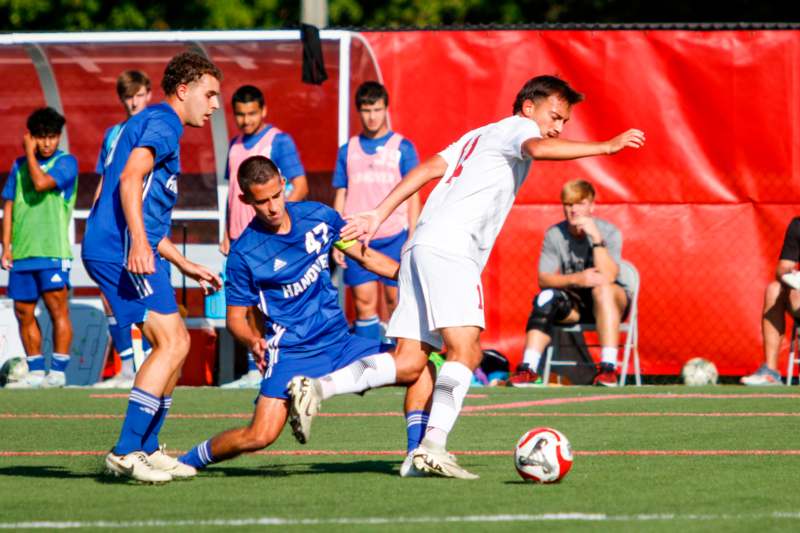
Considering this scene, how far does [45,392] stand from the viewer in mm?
12266

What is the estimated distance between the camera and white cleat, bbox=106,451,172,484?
6.91m

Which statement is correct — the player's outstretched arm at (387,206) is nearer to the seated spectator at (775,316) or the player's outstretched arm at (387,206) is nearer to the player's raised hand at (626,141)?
the player's raised hand at (626,141)

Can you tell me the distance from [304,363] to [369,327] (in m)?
5.42

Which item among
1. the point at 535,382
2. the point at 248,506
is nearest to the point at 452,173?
the point at 248,506

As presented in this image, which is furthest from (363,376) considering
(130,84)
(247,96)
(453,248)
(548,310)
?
(548,310)

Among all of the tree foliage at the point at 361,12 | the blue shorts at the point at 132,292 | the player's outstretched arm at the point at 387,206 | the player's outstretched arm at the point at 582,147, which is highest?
the tree foliage at the point at 361,12

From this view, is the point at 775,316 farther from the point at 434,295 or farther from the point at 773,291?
the point at 434,295

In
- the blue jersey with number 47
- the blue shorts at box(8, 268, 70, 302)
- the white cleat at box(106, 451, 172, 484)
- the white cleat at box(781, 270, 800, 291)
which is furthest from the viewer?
the blue shorts at box(8, 268, 70, 302)

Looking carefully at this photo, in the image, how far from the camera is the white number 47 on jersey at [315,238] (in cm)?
742

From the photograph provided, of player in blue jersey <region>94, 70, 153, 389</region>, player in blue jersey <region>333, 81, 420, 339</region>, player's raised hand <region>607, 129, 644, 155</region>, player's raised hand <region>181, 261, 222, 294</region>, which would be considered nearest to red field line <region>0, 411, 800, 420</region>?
player in blue jersey <region>94, 70, 153, 389</region>

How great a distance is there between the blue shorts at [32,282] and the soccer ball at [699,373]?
550cm

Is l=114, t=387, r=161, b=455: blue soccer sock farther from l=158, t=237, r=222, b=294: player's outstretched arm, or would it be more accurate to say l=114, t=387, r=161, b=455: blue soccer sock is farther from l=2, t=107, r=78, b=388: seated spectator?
l=2, t=107, r=78, b=388: seated spectator

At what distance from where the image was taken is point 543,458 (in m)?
6.77

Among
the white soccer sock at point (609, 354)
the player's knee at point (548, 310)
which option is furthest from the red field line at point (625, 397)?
the player's knee at point (548, 310)
